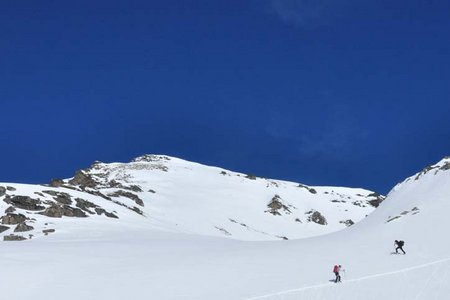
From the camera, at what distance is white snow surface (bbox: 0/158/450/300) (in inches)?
1248

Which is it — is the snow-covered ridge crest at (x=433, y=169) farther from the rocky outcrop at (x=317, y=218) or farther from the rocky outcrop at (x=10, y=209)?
the rocky outcrop at (x=317, y=218)

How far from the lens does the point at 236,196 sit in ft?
431

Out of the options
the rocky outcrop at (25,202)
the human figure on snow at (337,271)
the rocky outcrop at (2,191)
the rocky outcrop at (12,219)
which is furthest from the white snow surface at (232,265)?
the rocky outcrop at (2,191)

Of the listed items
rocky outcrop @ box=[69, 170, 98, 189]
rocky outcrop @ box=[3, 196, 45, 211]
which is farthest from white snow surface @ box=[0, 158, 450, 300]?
rocky outcrop @ box=[69, 170, 98, 189]

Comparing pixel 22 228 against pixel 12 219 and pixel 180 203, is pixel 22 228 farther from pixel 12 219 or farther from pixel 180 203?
pixel 180 203

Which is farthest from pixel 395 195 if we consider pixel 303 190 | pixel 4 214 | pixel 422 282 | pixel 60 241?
pixel 303 190

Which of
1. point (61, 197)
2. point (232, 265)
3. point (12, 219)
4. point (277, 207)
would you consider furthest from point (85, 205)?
point (277, 207)

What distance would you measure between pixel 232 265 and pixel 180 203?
70827 mm

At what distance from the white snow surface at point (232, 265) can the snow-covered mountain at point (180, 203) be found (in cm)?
1104

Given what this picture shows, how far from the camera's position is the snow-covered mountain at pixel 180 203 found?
224 ft

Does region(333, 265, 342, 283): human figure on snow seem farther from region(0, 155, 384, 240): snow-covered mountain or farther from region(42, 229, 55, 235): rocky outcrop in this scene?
region(42, 229, 55, 235): rocky outcrop

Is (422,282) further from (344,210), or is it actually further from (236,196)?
(344,210)

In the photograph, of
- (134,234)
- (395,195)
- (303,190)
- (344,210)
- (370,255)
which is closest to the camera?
(370,255)

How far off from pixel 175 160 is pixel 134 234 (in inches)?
4820
